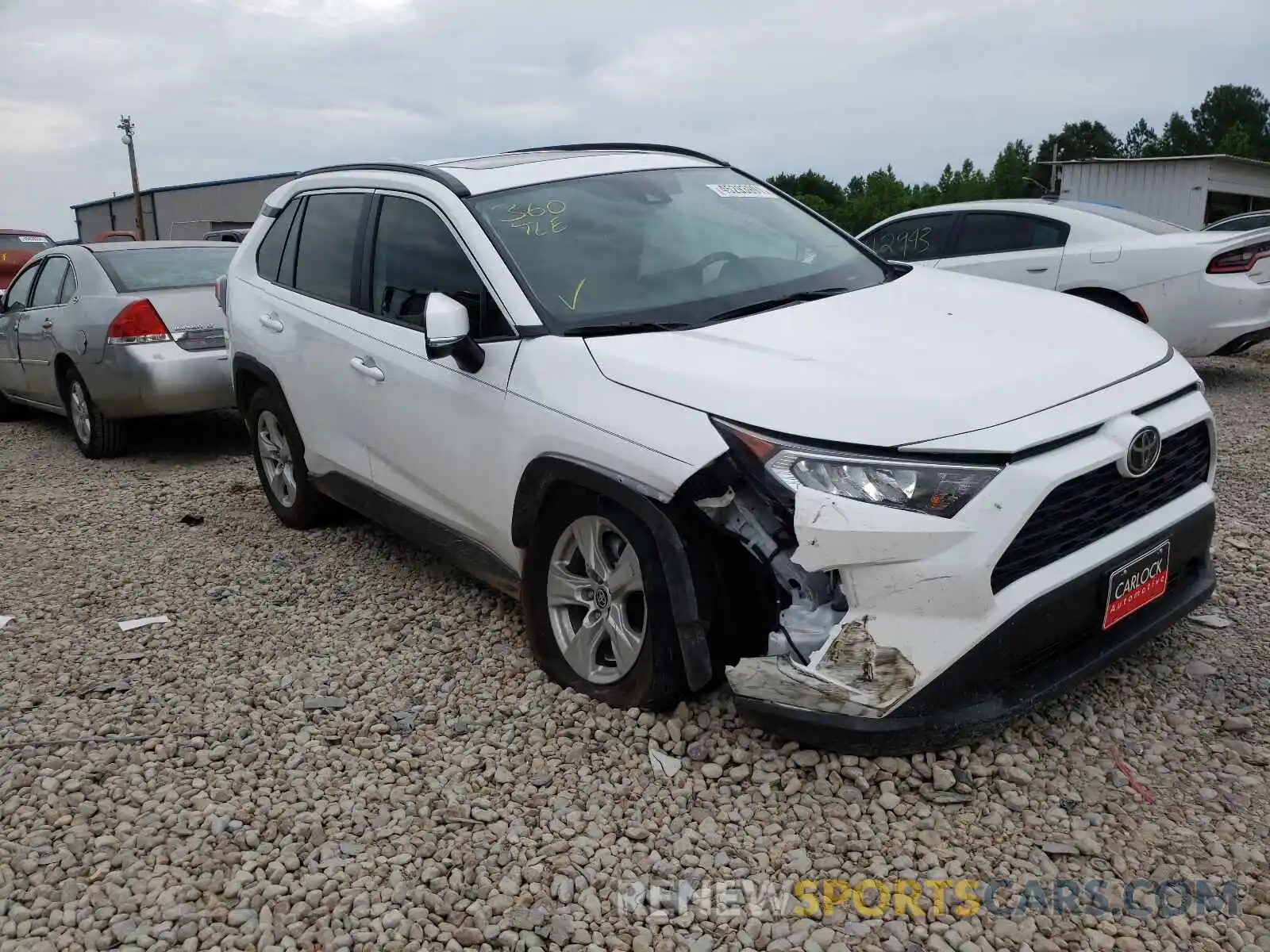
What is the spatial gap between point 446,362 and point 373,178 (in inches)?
51.5

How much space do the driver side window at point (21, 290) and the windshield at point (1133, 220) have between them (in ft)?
28.5

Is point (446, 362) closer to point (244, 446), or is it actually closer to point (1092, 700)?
point (1092, 700)

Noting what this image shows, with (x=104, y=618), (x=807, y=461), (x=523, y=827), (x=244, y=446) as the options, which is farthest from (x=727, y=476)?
(x=244, y=446)

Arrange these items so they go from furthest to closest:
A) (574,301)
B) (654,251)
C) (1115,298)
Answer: (1115,298) < (654,251) < (574,301)

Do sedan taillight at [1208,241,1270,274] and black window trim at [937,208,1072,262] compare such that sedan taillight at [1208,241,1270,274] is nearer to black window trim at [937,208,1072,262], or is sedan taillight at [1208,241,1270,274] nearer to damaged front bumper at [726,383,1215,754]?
black window trim at [937,208,1072,262]

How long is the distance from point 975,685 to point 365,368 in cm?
270

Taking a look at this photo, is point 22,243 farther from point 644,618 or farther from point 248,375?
point 644,618

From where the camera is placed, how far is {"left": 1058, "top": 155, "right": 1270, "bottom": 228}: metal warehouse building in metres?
27.9

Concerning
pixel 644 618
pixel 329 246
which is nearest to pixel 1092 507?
pixel 644 618

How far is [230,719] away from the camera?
3.64 m

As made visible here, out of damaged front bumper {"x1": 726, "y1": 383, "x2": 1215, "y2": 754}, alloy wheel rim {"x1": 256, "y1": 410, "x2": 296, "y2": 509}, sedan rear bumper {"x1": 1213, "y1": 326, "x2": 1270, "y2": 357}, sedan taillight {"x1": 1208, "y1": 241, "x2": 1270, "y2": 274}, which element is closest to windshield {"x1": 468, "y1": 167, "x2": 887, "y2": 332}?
damaged front bumper {"x1": 726, "y1": 383, "x2": 1215, "y2": 754}

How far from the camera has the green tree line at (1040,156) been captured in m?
61.4

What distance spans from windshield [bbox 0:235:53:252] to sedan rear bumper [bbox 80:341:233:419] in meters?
9.87

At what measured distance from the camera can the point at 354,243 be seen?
4672 millimetres
